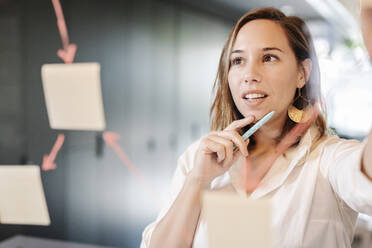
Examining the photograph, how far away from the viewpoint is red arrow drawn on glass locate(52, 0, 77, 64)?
0.76 m

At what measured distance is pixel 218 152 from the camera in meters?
0.39

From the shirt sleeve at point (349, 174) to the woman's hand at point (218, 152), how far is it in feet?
0.30

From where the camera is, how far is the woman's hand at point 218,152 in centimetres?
39

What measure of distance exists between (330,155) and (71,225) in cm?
65

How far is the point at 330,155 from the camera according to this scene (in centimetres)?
38

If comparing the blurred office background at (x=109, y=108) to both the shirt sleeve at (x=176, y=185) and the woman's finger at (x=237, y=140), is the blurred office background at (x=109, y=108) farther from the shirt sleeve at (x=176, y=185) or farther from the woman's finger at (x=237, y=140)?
the woman's finger at (x=237, y=140)

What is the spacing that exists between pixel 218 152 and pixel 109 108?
479 mm

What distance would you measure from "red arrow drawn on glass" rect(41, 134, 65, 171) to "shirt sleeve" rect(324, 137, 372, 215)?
23.8 inches

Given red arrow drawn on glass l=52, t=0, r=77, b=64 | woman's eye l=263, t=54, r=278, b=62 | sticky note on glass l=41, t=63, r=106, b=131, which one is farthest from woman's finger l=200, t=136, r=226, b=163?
red arrow drawn on glass l=52, t=0, r=77, b=64

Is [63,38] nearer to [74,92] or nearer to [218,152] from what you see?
[74,92]

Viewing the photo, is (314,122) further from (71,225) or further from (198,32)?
(71,225)

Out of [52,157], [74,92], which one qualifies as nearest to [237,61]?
[74,92]

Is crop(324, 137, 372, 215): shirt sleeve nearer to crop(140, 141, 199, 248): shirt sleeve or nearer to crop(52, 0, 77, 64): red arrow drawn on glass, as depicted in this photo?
Answer: crop(140, 141, 199, 248): shirt sleeve

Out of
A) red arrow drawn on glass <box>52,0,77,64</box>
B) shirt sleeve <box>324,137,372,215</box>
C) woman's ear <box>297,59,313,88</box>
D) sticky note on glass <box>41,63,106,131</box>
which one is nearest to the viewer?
shirt sleeve <box>324,137,372,215</box>
